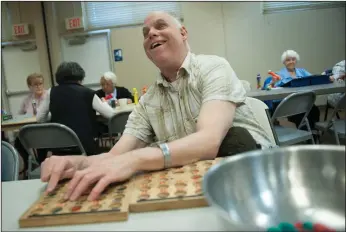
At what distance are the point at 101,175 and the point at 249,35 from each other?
447 cm

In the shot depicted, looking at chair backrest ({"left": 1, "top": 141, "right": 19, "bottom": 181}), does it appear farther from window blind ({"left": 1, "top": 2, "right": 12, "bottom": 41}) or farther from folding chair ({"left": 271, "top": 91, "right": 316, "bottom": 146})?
window blind ({"left": 1, "top": 2, "right": 12, "bottom": 41})

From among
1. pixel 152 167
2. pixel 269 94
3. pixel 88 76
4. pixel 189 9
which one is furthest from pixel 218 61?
pixel 88 76

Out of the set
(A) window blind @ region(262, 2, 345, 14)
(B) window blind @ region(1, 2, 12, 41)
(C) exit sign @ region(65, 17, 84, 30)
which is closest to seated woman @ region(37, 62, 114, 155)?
(C) exit sign @ region(65, 17, 84, 30)

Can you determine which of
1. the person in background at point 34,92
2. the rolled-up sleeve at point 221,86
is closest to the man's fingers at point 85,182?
the rolled-up sleeve at point 221,86

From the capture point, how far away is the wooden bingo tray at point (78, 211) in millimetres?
510

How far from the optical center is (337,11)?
464 cm

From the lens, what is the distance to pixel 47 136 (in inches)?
79.7

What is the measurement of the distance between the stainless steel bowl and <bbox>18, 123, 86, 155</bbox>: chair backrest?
1.62 metres

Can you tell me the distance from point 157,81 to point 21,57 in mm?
4609

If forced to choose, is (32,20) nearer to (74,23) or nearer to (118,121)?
(74,23)

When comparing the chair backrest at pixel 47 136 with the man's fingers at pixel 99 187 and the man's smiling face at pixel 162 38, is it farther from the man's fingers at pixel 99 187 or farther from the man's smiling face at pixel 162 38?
the man's fingers at pixel 99 187

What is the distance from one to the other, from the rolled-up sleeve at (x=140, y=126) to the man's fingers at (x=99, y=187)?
453 millimetres

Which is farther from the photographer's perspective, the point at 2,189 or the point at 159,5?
the point at 159,5

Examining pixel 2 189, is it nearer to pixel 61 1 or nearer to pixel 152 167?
pixel 152 167
